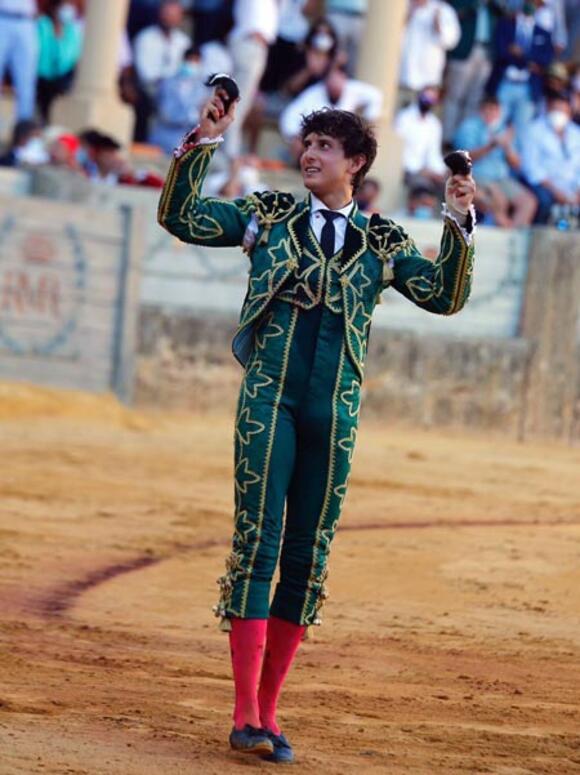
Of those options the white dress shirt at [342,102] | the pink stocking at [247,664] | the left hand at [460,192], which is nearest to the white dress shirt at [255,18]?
the white dress shirt at [342,102]

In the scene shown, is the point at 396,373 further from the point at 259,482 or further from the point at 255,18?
the point at 259,482

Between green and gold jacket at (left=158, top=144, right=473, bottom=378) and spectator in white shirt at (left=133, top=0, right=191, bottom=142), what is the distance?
12108 mm

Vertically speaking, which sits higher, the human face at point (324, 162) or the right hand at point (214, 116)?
the right hand at point (214, 116)

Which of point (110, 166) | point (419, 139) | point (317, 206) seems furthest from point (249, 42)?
point (317, 206)

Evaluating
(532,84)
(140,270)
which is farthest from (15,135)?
(532,84)

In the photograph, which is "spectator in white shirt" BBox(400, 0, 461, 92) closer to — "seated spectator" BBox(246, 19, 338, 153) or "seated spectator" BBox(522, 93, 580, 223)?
"seated spectator" BBox(246, 19, 338, 153)

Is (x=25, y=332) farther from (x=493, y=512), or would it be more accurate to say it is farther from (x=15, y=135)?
(x=493, y=512)

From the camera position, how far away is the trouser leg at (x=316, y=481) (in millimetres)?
5980

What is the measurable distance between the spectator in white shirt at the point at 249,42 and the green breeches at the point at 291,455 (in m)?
12.2

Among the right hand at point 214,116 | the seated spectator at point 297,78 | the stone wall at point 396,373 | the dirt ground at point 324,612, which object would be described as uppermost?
the seated spectator at point 297,78

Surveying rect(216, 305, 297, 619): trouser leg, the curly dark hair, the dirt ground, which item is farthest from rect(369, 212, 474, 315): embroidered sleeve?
the dirt ground

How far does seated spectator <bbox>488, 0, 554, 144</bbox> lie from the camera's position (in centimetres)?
1895

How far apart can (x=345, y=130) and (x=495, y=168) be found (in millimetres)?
12083

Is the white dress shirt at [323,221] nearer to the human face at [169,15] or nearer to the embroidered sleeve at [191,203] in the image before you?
the embroidered sleeve at [191,203]
